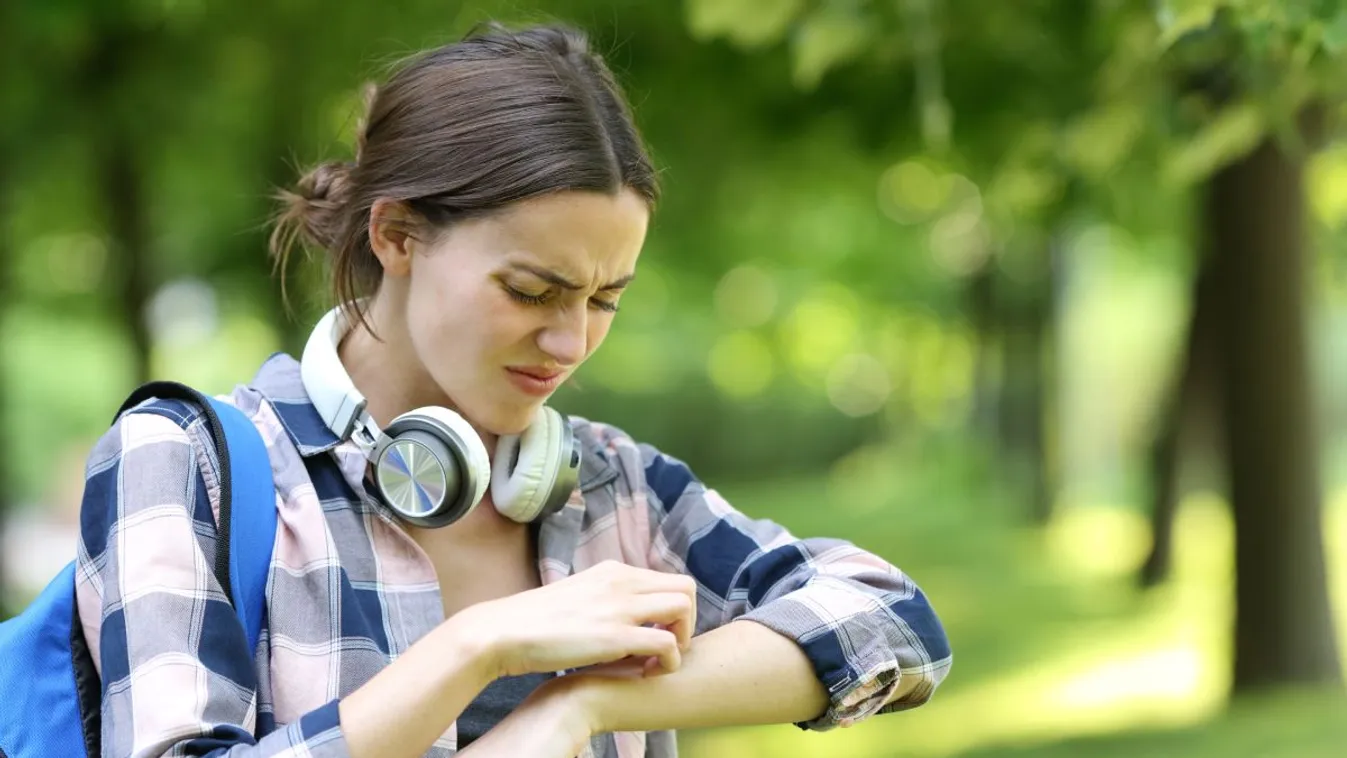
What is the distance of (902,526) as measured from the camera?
17906mm

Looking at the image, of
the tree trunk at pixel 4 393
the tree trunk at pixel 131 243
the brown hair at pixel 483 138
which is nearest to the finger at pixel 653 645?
the brown hair at pixel 483 138

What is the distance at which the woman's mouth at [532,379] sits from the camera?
1925mm

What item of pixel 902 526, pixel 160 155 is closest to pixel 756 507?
pixel 902 526

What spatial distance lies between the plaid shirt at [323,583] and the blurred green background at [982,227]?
61cm

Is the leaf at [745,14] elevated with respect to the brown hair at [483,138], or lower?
elevated

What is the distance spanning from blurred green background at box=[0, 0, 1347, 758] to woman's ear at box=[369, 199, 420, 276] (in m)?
0.38

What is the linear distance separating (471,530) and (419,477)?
0.23 meters

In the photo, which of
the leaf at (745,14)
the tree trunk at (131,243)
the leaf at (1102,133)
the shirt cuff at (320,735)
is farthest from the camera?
the tree trunk at (131,243)

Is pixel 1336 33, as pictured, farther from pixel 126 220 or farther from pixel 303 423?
pixel 126 220

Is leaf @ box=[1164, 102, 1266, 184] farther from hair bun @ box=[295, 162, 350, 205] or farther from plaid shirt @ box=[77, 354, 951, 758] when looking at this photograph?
hair bun @ box=[295, 162, 350, 205]

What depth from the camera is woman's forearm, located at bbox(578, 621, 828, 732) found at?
1.77 m

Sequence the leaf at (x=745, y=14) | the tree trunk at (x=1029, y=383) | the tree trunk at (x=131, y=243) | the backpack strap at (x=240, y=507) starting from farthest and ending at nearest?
the tree trunk at (x=1029, y=383) < the tree trunk at (x=131, y=243) < the leaf at (x=745, y=14) < the backpack strap at (x=240, y=507)

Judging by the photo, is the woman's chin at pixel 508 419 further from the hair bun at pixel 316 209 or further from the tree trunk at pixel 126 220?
the tree trunk at pixel 126 220

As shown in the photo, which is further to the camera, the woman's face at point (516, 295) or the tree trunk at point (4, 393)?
the tree trunk at point (4, 393)
